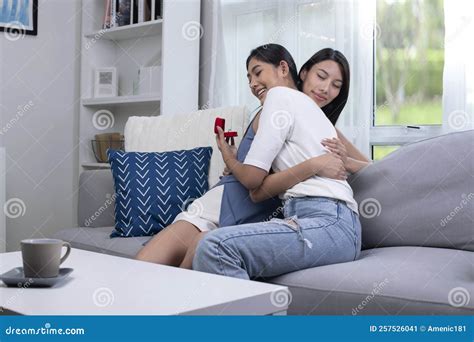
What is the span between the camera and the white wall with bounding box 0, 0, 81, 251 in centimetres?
384

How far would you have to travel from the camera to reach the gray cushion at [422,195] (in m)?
2.02

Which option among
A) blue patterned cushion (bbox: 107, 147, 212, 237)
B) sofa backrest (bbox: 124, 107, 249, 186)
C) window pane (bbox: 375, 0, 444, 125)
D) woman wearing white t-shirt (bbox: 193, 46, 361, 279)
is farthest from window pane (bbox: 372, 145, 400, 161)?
woman wearing white t-shirt (bbox: 193, 46, 361, 279)

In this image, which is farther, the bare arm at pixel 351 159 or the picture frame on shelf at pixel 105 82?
the picture frame on shelf at pixel 105 82

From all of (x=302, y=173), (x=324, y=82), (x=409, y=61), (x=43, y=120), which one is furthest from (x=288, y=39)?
(x=43, y=120)

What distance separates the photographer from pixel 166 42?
11.3ft

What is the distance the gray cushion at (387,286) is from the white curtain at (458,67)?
93cm

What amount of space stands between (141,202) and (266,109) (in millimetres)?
718

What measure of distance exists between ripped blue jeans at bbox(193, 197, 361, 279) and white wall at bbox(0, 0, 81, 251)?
2453mm

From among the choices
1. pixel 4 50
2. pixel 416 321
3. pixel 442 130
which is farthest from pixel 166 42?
pixel 416 321

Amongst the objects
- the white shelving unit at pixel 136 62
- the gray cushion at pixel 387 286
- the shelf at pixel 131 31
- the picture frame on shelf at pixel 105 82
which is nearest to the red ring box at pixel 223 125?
the gray cushion at pixel 387 286

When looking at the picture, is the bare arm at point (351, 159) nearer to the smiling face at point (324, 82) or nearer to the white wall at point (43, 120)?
the smiling face at point (324, 82)

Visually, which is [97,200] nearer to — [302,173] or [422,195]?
[302,173]

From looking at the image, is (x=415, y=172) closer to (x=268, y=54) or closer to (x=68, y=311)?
(x=268, y=54)

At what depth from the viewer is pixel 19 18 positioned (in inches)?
152
